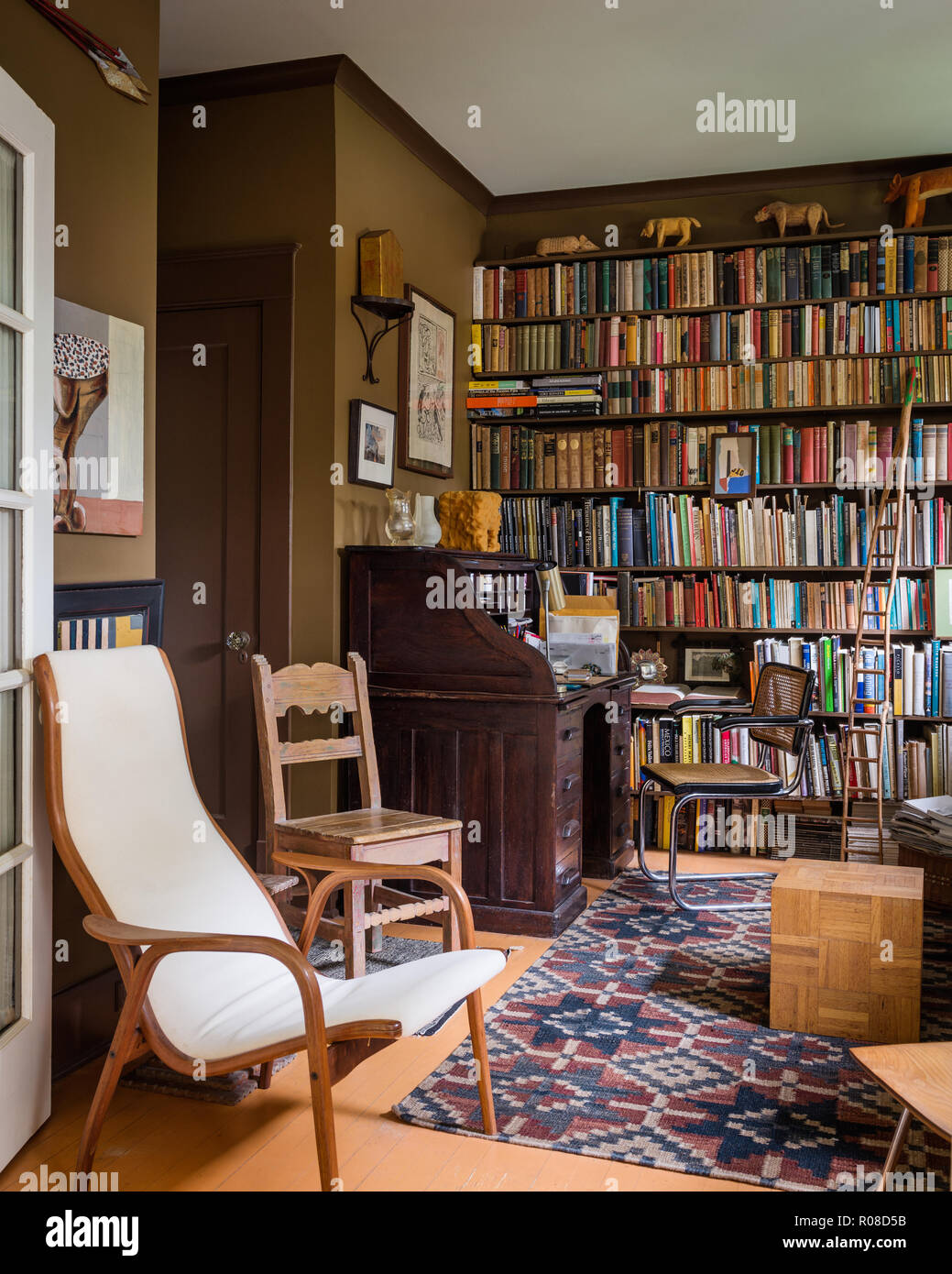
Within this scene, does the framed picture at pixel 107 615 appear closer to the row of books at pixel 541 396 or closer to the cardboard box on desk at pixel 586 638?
the cardboard box on desk at pixel 586 638

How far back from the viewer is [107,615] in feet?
8.98

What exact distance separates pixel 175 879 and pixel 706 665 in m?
3.41

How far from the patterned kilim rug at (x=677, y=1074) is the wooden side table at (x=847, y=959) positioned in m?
0.07

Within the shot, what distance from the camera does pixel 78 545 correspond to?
2697 millimetres

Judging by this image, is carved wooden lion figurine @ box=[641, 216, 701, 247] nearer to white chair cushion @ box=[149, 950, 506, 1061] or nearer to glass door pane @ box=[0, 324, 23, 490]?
glass door pane @ box=[0, 324, 23, 490]

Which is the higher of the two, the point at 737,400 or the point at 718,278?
the point at 718,278

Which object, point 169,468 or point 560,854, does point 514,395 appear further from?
point 560,854

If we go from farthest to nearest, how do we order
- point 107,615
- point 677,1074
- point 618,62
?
point 618,62
point 107,615
point 677,1074

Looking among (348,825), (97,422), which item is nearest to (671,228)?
(97,422)

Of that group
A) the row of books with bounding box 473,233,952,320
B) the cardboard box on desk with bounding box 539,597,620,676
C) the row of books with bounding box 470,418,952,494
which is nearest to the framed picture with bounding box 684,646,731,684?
the cardboard box on desk with bounding box 539,597,620,676

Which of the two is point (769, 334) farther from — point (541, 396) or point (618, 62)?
point (618, 62)

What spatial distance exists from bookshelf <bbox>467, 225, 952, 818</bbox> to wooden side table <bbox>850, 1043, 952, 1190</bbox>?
2911 mm

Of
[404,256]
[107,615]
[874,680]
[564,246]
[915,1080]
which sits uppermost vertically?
[564,246]

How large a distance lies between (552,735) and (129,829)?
5.61ft
